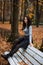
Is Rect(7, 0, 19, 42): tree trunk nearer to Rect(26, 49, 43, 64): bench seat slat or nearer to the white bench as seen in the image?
the white bench

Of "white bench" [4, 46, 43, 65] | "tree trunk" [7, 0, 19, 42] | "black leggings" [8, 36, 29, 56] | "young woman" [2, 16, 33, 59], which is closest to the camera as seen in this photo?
"white bench" [4, 46, 43, 65]

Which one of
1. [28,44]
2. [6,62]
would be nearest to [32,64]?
[28,44]

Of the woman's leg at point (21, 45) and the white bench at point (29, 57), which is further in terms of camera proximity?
the woman's leg at point (21, 45)

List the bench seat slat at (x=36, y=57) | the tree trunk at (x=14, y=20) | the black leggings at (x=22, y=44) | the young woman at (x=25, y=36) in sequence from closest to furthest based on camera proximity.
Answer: the bench seat slat at (x=36, y=57)
the young woman at (x=25, y=36)
the black leggings at (x=22, y=44)
the tree trunk at (x=14, y=20)

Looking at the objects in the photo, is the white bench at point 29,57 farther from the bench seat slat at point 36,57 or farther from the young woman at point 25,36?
the young woman at point 25,36

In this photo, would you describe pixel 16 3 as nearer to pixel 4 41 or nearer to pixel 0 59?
pixel 4 41

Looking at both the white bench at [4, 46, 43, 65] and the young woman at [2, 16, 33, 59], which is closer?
the white bench at [4, 46, 43, 65]

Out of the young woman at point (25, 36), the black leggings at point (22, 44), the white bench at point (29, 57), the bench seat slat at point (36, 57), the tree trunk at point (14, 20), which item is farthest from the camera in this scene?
the tree trunk at point (14, 20)

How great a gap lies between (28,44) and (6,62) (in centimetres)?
138

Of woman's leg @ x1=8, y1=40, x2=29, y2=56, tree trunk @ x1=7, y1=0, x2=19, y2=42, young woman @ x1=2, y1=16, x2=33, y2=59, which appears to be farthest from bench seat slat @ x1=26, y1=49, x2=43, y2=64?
tree trunk @ x1=7, y1=0, x2=19, y2=42

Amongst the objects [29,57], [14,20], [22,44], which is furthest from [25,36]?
[14,20]

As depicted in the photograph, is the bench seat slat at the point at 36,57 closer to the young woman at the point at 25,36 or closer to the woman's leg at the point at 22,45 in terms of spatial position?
the young woman at the point at 25,36

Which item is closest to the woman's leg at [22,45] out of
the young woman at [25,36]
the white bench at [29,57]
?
the young woman at [25,36]

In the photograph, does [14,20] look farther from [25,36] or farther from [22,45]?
[25,36]
